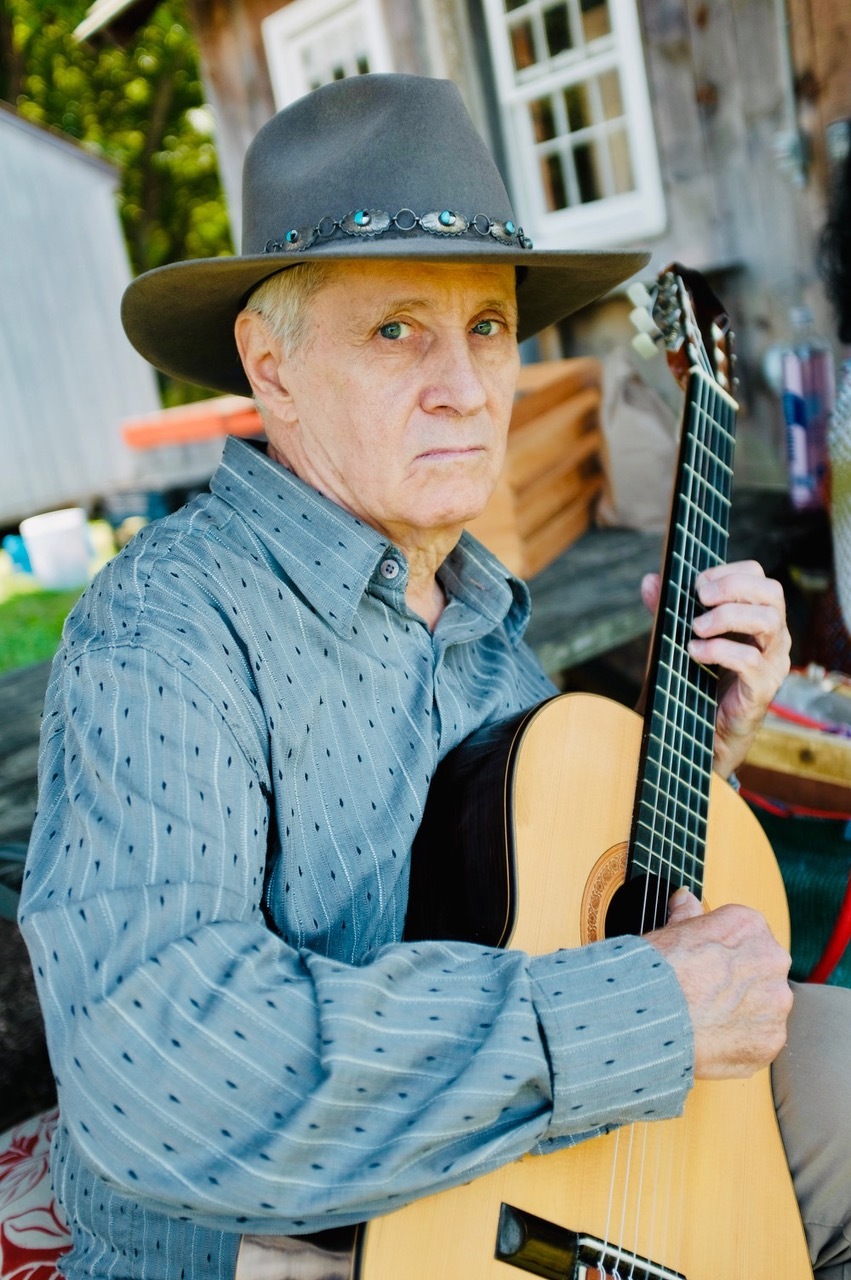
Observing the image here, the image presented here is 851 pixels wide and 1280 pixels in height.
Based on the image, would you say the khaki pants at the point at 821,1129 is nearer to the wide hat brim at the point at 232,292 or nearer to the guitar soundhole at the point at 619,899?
the guitar soundhole at the point at 619,899

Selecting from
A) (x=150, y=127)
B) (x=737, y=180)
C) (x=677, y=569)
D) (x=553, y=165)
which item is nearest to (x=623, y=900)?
(x=677, y=569)

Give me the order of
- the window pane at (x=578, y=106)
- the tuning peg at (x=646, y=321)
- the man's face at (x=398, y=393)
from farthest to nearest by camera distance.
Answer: the window pane at (x=578, y=106) → the tuning peg at (x=646, y=321) → the man's face at (x=398, y=393)

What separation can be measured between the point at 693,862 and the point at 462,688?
0.43 meters

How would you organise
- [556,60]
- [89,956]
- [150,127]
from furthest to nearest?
1. [150,127]
2. [556,60]
3. [89,956]

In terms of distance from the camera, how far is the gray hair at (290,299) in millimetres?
1401

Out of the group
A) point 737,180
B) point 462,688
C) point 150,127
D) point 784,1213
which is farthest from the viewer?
point 150,127

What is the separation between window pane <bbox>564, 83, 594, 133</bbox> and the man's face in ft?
10.5

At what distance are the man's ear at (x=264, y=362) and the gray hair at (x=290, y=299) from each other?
0.05ft

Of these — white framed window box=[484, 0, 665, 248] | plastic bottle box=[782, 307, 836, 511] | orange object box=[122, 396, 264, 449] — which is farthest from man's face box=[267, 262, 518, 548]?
orange object box=[122, 396, 264, 449]

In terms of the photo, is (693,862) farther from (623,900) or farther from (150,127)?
(150,127)

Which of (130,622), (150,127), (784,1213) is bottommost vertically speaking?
(784,1213)

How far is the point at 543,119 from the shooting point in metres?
4.43

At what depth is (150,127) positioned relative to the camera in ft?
59.6

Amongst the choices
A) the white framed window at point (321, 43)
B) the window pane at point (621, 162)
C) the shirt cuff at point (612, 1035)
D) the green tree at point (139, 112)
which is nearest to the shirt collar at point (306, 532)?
the shirt cuff at point (612, 1035)
